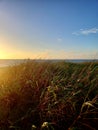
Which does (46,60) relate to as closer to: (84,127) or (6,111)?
(6,111)

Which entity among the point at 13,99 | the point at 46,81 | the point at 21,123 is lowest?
the point at 21,123

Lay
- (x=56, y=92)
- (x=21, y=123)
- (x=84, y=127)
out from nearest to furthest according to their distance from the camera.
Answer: (x=84, y=127) < (x=21, y=123) < (x=56, y=92)

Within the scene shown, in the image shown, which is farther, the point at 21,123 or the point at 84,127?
the point at 21,123

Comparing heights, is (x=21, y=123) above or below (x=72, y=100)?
below

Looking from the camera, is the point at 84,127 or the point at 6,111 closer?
the point at 84,127

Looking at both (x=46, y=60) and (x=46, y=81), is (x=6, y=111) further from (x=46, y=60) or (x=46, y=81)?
(x=46, y=60)

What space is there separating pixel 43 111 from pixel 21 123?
44cm

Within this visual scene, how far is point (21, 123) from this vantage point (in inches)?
153

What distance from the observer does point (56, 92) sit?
448 centimetres

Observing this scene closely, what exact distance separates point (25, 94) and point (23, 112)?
22.3 inches

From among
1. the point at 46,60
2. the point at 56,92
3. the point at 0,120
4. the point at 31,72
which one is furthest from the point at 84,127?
the point at 46,60

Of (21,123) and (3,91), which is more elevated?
(3,91)

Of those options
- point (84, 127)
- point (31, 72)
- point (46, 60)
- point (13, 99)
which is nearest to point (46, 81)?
point (13, 99)

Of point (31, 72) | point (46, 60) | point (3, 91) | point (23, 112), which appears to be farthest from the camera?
point (46, 60)
